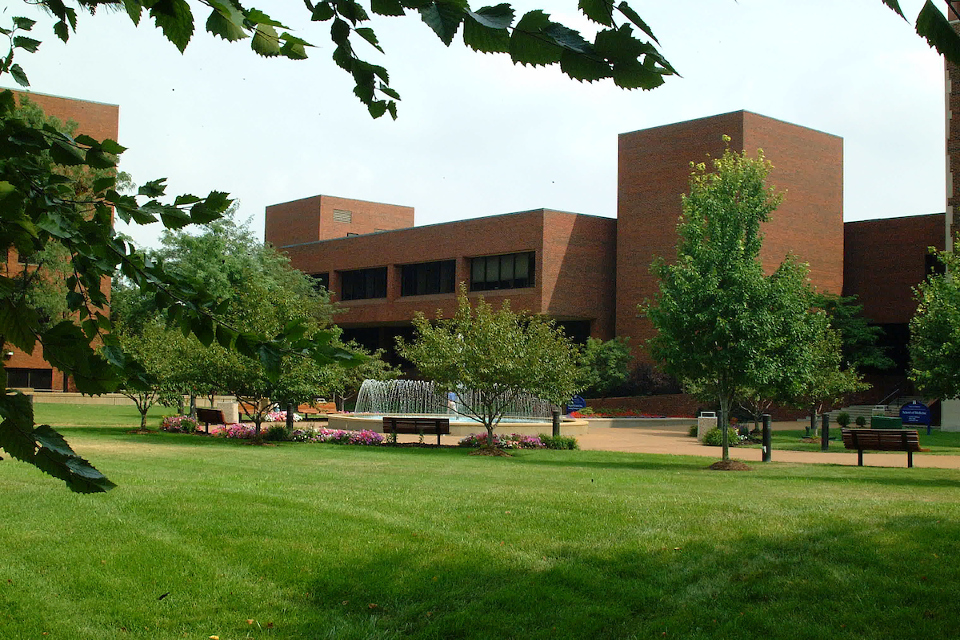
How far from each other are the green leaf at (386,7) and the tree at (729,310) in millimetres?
17465

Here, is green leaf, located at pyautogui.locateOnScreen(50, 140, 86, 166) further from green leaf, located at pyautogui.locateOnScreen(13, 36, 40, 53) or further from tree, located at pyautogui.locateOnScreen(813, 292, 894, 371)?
tree, located at pyautogui.locateOnScreen(813, 292, 894, 371)

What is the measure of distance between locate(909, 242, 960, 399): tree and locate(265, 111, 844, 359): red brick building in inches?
712

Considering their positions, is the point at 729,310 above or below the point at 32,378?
above

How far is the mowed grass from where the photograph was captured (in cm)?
587

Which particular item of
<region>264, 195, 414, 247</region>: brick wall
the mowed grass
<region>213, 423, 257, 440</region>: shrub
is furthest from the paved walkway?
<region>264, 195, 414, 247</region>: brick wall

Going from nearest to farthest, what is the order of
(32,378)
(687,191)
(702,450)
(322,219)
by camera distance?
(702,450) < (687,191) < (32,378) < (322,219)

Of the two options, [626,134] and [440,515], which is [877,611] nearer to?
[440,515]

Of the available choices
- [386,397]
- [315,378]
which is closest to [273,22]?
[315,378]

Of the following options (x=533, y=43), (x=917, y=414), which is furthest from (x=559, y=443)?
(x=533, y=43)

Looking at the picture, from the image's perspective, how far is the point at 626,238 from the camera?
2045 inches

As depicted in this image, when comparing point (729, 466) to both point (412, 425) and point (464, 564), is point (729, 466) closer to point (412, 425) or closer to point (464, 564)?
point (412, 425)

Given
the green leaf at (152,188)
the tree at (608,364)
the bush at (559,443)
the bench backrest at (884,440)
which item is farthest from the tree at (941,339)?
the green leaf at (152,188)

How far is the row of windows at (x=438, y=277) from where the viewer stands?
177 ft

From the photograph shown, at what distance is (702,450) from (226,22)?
2517 centimetres
